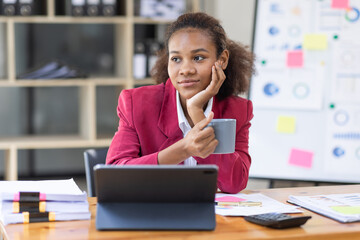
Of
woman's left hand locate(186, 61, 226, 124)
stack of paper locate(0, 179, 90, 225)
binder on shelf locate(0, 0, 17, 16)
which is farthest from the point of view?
binder on shelf locate(0, 0, 17, 16)

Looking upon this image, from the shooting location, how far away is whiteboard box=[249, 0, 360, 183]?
10.1 feet

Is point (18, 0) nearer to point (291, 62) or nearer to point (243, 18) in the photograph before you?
point (243, 18)

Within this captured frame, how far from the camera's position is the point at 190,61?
1898 millimetres

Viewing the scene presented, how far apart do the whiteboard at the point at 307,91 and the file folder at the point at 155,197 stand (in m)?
1.83

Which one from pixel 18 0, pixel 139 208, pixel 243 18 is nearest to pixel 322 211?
pixel 139 208

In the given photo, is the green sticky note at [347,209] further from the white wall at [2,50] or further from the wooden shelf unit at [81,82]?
the white wall at [2,50]

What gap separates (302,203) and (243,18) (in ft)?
7.92

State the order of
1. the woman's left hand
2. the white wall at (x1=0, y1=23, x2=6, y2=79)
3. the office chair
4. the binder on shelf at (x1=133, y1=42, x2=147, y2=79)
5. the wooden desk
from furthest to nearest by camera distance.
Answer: the white wall at (x1=0, y1=23, x2=6, y2=79), the binder on shelf at (x1=133, y1=42, x2=147, y2=79), the office chair, the woman's left hand, the wooden desk

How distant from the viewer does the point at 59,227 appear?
1404mm

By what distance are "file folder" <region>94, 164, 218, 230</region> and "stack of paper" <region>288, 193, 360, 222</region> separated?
0.37 meters

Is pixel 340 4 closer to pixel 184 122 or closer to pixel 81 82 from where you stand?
pixel 184 122

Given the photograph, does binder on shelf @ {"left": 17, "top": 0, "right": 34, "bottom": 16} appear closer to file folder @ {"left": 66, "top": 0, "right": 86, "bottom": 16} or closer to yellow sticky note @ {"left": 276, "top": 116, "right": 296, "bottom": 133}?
file folder @ {"left": 66, "top": 0, "right": 86, "bottom": 16}

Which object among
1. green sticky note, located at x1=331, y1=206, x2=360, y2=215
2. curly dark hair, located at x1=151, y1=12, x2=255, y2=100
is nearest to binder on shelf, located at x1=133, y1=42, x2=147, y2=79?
curly dark hair, located at x1=151, y1=12, x2=255, y2=100

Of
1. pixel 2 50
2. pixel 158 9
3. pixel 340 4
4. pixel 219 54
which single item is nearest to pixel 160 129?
pixel 219 54
